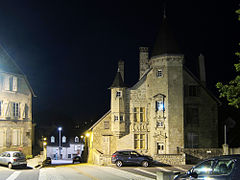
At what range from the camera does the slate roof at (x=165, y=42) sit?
35.4 m

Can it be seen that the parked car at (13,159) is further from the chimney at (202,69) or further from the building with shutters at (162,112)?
the chimney at (202,69)

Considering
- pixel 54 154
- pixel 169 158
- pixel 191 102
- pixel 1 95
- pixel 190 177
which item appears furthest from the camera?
pixel 54 154

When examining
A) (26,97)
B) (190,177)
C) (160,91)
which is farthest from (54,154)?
(190,177)

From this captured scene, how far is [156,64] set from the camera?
3569 centimetres

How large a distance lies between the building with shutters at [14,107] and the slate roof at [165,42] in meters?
15.6

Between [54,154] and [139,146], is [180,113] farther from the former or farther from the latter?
[54,154]

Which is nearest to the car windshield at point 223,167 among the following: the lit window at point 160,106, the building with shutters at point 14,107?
the lit window at point 160,106

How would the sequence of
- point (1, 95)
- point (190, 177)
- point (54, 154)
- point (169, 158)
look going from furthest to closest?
1. point (54, 154)
2. point (1, 95)
3. point (169, 158)
4. point (190, 177)

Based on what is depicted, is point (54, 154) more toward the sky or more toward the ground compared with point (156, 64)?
more toward the ground

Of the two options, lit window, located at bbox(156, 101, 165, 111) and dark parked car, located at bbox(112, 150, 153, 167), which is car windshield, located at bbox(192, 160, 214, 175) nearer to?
dark parked car, located at bbox(112, 150, 153, 167)

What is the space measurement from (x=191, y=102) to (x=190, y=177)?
2561 cm

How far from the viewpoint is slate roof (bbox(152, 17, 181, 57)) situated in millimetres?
35438

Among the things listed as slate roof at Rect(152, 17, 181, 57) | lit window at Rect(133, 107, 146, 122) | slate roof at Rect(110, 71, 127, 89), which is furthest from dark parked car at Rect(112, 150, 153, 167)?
slate roof at Rect(152, 17, 181, 57)

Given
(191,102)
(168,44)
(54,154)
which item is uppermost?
(168,44)
